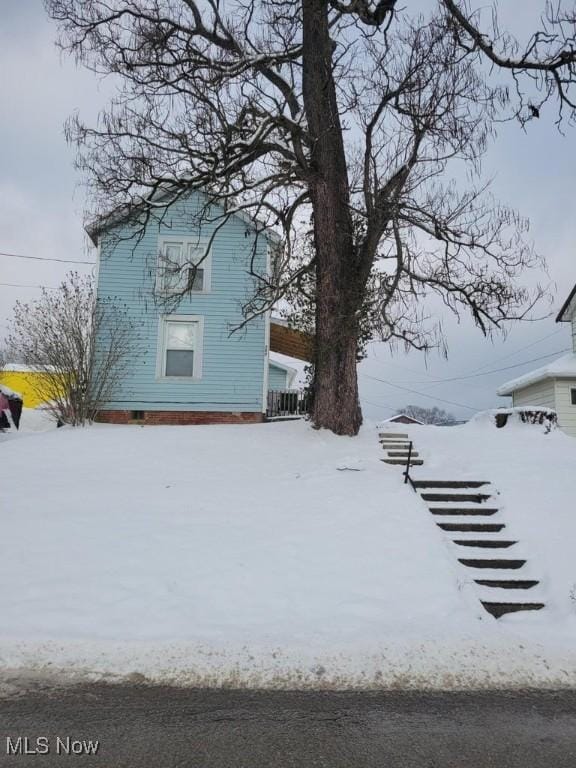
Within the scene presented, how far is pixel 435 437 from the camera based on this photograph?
9320 millimetres

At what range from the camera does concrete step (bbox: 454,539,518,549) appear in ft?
17.1

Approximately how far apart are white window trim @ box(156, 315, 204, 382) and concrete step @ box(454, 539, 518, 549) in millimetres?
9510

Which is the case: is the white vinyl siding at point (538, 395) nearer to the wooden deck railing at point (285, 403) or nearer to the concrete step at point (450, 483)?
the wooden deck railing at point (285, 403)

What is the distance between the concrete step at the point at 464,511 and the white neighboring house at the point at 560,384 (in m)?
10.6

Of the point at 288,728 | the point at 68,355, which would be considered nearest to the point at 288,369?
the point at 68,355

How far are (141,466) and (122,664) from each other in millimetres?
4229

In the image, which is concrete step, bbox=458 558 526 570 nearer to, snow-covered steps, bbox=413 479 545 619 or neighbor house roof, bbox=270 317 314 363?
snow-covered steps, bbox=413 479 545 619

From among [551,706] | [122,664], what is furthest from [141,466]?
[551,706]

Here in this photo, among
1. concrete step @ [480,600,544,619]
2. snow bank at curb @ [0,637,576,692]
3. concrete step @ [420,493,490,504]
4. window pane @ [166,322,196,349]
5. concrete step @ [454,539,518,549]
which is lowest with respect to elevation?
snow bank at curb @ [0,637,576,692]

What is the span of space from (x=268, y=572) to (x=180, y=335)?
10.1 meters

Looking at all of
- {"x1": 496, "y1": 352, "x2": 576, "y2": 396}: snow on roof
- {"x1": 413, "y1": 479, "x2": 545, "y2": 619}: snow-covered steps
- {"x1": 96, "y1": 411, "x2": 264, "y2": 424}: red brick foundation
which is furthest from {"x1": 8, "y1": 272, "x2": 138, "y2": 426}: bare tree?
{"x1": 496, "y1": 352, "x2": 576, "y2": 396}: snow on roof

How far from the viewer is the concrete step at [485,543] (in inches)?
205

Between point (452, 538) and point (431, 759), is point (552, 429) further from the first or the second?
point (431, 759)

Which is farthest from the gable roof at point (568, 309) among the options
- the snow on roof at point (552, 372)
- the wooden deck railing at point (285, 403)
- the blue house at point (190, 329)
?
the blue house at point (190, 329)
